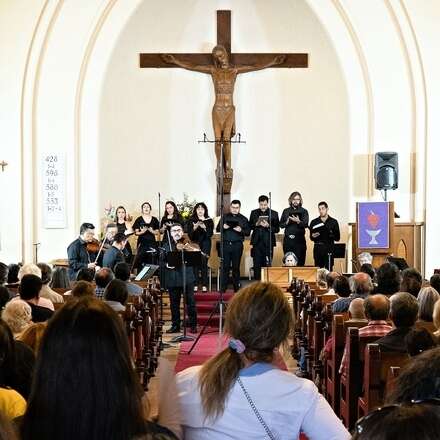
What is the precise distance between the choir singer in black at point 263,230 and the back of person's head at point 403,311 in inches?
322

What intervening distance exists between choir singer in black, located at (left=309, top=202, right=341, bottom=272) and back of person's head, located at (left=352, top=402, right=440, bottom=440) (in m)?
11.6

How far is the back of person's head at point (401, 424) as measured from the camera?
119cm

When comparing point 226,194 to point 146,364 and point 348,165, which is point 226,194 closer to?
point 348,165

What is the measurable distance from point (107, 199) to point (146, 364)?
718 centimetres

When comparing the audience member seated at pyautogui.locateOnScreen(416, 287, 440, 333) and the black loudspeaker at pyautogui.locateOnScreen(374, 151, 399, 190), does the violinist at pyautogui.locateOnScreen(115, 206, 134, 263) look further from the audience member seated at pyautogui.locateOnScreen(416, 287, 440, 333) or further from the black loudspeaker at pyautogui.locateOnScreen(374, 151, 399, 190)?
the audience member seated at pyautogui.locateOnScreen(416, 287, 440, 333)

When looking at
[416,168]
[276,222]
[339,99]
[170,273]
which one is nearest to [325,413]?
[170,273]

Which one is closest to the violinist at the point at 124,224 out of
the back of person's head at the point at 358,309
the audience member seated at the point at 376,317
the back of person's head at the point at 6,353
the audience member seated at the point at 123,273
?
the audience member seated at the point at 123,273

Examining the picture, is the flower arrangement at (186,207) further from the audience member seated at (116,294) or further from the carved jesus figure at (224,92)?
the audience member seated at (116,294)

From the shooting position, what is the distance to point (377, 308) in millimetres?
5211

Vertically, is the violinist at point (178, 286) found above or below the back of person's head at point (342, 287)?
below

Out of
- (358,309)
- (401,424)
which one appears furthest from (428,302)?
(401,424)

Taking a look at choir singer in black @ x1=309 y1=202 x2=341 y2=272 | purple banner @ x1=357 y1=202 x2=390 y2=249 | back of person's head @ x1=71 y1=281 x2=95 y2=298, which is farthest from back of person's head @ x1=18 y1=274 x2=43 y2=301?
choir singer in black @ x1=309 y1=202 x2=341 y2=272

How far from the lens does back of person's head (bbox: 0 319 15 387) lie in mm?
2787

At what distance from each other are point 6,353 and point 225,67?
11.7 m
